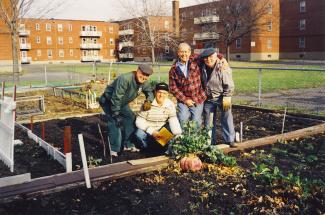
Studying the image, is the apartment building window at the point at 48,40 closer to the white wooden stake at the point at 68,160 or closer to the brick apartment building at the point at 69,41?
the brick apartment building at the point at 69,41

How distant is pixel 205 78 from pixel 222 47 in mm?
54216

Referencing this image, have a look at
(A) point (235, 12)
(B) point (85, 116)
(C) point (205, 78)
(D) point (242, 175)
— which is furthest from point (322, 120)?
(A) point (235, 12)

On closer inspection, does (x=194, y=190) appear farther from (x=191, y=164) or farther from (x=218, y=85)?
(x=218, y=85)

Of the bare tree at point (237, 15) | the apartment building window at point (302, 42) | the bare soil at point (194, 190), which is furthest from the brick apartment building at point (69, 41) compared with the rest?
the bare soil at point (194, 190)

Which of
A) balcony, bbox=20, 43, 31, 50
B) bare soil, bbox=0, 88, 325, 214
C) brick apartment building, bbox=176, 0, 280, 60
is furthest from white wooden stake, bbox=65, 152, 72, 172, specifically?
balcony, bbox=20, 43, 31, 50

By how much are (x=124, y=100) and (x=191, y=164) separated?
172cm

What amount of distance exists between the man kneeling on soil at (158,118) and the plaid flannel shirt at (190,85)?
1.33 ft

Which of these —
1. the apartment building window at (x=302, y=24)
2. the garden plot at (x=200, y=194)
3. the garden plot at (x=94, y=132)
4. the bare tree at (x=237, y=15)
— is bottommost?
the garden plot at (x=200, y=194)

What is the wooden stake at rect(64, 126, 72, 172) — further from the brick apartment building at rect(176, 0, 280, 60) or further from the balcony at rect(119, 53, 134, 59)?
the balcony at rect(119, 53, 134, 59)

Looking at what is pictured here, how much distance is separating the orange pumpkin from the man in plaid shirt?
112 centimetres

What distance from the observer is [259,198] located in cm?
372

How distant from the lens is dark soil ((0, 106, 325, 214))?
3.60m

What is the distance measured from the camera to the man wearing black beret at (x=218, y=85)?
5.66 metres

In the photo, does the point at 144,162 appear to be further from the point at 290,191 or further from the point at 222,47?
the point at 222,47
